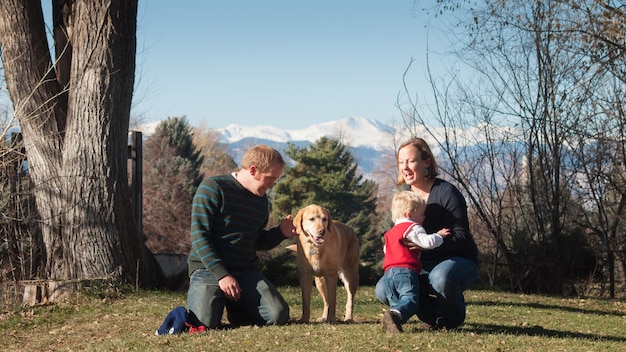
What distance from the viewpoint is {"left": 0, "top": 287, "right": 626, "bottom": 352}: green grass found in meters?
5.86

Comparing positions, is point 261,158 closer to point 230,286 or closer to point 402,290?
point 230,286

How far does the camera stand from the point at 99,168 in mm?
10336

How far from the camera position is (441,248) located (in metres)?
6.61

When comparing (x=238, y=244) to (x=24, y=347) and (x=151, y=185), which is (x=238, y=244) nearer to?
(x=24, y=347)

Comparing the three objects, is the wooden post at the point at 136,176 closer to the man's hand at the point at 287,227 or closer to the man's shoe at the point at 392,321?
the man's hand at the point at 287,227

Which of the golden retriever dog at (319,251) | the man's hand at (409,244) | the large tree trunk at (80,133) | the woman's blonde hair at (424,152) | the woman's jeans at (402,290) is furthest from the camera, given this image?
the large tree trunk at (80,133)

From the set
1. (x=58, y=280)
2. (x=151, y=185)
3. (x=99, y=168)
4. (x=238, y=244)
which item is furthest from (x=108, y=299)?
(x=151, y=185)

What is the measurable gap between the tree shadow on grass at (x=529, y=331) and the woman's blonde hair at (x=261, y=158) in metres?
2.34

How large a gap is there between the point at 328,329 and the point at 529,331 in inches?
88.7

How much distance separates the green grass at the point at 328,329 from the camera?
5.86 metres

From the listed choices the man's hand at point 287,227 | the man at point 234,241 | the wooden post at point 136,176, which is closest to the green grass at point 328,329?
the man at point 234,241

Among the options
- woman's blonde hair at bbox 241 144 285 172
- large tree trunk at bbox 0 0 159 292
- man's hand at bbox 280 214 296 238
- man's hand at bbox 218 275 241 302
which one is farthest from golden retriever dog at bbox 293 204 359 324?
large tree trunk at bbox 0 0 159 292

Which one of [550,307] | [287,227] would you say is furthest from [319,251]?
[550,307]

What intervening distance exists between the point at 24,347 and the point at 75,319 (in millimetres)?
1403
